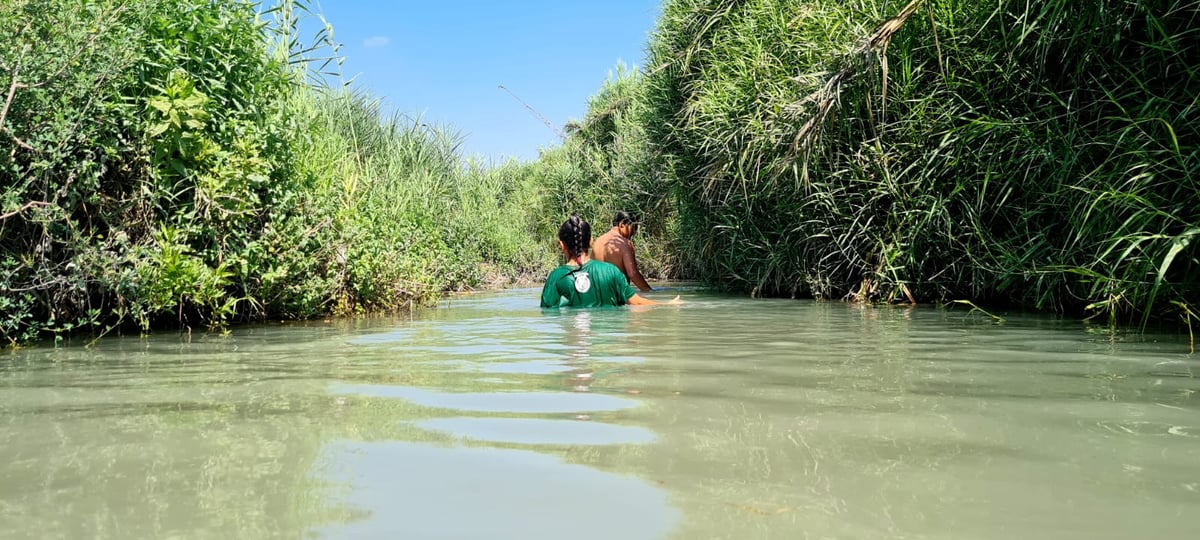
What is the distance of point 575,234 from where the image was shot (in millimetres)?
7352

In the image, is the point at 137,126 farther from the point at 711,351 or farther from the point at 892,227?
the point at 892,227

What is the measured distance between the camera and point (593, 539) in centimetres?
151

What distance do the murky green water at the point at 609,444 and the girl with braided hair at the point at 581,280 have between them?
314cm

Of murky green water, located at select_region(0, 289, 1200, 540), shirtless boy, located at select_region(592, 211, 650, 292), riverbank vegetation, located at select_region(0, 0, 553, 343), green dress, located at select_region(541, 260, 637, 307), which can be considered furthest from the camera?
shirtless boy, located at select_region(592, 211, 650, 292)

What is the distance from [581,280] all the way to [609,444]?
17.2 ft

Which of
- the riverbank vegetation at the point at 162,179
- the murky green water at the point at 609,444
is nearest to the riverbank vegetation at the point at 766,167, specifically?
the riverbank vegetation at the point at 162,179

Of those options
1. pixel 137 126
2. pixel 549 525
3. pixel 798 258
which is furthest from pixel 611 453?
pixel 798 258

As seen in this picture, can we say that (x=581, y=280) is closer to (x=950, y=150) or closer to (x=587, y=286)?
(x=587, y=286)

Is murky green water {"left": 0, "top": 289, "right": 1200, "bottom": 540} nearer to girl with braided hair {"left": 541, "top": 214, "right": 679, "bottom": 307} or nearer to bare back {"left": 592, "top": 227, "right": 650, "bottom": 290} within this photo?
girl with braided hair {"left": 541, "top": 214, "right": 679, "bottom": 307}

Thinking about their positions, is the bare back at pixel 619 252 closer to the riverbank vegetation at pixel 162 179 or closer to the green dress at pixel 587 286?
the green dress at pixel 587 286

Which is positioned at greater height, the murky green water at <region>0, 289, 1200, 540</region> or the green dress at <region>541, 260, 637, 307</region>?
the green dress at <region>541, 260, 637, 307</region>

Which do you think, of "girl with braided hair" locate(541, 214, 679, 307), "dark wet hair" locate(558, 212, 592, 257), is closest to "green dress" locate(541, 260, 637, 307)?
"girl with braided hair" locate(541, 214, 679, 307)

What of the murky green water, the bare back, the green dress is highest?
the bare back

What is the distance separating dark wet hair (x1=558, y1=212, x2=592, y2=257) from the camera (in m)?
7.32
